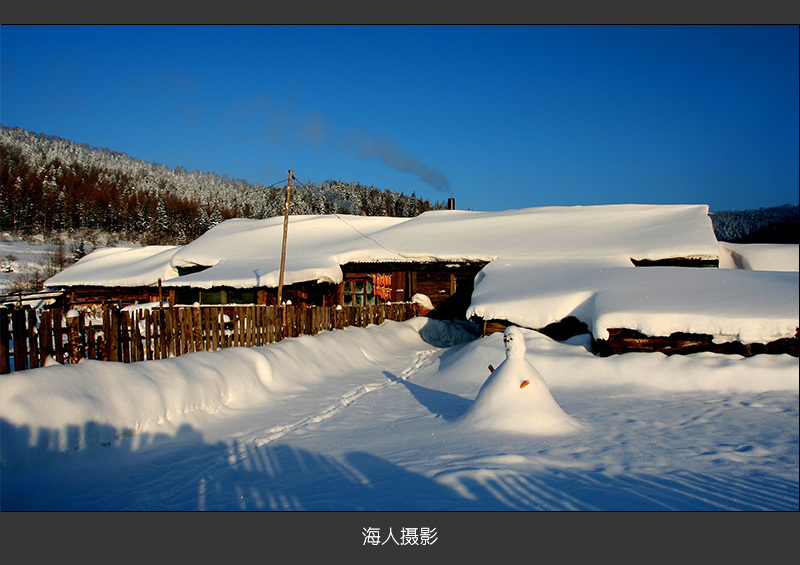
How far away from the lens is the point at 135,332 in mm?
7273

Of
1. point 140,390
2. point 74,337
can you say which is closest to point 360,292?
point 74,337

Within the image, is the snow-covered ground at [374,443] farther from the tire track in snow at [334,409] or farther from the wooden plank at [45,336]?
the wooden plank at [45,336]

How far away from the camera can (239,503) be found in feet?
13.0

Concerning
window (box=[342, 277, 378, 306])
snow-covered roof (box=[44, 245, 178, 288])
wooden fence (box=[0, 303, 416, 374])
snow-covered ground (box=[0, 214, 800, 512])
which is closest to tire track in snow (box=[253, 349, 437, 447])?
snow-covered ground (box=[0, 214, 800, 512])

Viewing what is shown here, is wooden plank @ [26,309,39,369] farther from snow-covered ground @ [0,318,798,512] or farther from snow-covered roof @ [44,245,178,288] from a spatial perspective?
snow-covered roof @ [44,245,178,288]

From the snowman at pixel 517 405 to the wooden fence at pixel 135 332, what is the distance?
490 centimetres

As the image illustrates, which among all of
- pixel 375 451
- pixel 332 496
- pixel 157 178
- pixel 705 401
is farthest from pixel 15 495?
pixel 157 178

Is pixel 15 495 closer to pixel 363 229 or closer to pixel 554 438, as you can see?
pixel 554 438

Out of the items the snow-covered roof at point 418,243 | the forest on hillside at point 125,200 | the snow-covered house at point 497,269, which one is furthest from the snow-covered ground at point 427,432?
the forest on hillside at point 125,200

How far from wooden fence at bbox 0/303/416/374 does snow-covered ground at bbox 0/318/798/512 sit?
855 millimetres

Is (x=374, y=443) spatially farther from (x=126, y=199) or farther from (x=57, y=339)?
(x=126, y=199)

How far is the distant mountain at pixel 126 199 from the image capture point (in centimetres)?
6975

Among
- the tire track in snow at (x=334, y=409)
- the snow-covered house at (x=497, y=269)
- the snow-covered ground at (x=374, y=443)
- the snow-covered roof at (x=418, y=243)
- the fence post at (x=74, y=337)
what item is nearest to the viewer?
the snow-covered ground at (x=374, y=443)

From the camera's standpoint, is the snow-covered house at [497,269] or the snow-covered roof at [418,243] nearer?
the snow-covered house at [497,269]
